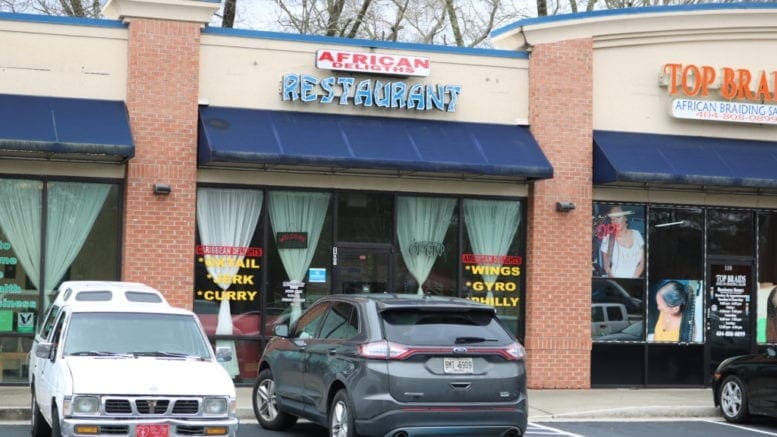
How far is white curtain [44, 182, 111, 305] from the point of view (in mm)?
18219

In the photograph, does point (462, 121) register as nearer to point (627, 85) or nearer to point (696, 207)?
point (627, 85)

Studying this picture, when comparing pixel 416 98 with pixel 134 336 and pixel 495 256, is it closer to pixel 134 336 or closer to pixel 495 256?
Result: pixel 495 256

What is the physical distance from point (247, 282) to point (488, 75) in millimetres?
5414

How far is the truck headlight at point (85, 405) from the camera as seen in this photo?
34.6 feet

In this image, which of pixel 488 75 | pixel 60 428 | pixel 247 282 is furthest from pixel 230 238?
pixel 60 428

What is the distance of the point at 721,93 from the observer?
21109 mm

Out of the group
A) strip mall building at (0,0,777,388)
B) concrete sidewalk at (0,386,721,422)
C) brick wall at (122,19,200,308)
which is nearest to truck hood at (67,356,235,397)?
concrete sidewalk at (0,386,721,422)

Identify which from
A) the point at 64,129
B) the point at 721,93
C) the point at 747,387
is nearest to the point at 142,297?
the point at 64,129

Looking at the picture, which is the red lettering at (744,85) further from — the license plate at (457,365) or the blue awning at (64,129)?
the license plate at (457,365)

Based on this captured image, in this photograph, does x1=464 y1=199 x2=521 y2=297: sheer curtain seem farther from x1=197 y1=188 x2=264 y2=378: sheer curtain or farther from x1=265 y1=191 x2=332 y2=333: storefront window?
x1=197 y1=188 x2=264 y2=378: sheer curtain

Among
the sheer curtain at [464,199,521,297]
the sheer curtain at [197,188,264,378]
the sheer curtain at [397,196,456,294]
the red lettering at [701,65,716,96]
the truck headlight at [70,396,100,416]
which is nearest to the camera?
the truck headlight at [70,396,100,416]

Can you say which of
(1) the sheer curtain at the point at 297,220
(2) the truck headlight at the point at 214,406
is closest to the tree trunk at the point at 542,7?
(1) the sheer curtain at the point at 297,220

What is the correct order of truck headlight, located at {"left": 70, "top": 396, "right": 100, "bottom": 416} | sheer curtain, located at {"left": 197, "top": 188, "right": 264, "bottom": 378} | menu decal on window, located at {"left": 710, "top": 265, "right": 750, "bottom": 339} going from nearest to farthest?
truck headlight, located at {"left": 70, "top": 396, "right": 100, "bottom": 416} → sheer curtain, located at {"left": 197, "top": 188, "right": 264, "bottom": 378} → menu decal on window, located at {"left": 710, "top": 265, "right": 750, "bottom": 339}

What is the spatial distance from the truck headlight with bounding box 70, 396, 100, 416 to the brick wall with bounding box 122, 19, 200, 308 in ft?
25.5
